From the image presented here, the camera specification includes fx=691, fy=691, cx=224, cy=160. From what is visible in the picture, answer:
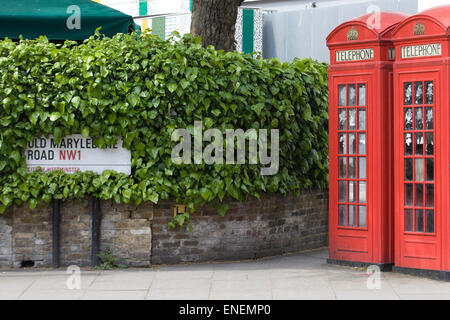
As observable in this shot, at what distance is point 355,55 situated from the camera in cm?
802

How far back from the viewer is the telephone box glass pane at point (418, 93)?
7496 millimetres

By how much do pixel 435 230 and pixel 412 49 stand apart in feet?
6.49

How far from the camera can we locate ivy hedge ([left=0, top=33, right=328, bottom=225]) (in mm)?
7980

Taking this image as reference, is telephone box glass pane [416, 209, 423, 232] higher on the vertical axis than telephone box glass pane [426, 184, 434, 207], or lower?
lower

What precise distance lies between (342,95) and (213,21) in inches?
97.1

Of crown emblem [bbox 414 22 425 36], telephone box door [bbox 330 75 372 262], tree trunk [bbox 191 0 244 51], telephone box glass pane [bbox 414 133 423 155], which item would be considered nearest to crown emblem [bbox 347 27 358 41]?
telephone box door [bbox 330 75 372 262]

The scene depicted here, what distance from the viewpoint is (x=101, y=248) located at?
8.24m

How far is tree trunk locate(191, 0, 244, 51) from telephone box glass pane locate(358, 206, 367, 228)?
3163 mm

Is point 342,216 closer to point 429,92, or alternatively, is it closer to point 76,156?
point 429,92

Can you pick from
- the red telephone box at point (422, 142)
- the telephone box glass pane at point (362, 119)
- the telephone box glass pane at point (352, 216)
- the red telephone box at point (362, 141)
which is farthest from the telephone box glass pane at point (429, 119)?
the telephone box glass pane at point (352, 216)

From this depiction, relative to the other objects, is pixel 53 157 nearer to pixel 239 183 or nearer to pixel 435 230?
pixel 239 183

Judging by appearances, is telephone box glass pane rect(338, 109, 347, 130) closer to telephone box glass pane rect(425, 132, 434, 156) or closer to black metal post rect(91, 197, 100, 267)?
telephone box glass pane rect(425, 132, 434, 156)

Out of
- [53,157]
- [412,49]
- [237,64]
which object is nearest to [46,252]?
[53,157]

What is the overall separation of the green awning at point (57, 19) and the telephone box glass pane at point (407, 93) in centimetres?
395
